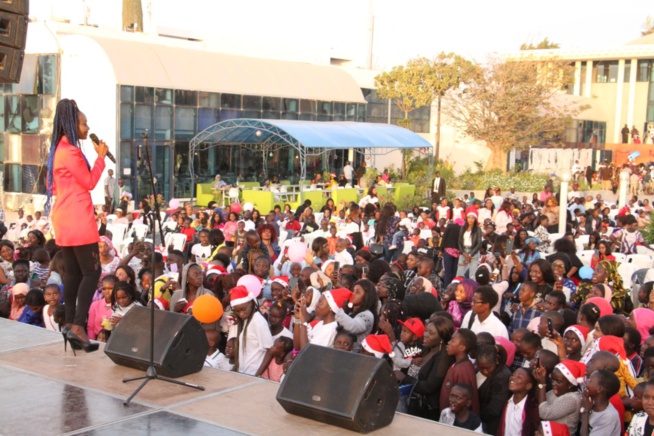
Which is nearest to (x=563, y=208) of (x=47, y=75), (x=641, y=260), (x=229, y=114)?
(x=641, y=260)

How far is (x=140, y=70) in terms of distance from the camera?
977 inches

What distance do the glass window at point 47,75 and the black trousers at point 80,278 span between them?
2060 cm

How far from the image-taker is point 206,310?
6.89 metres

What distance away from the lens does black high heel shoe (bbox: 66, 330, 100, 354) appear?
554cm

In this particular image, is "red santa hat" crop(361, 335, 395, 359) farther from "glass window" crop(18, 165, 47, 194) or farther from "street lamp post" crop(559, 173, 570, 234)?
"glass window" crop(18, 165, 47, 194)

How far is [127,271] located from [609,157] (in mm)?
37351

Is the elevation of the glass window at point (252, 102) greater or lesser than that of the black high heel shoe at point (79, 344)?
greater

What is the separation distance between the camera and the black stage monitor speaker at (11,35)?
5727 mm

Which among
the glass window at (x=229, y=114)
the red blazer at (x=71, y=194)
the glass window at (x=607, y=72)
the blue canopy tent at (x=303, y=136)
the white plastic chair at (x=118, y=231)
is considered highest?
the glass window at (x=607, y=72)

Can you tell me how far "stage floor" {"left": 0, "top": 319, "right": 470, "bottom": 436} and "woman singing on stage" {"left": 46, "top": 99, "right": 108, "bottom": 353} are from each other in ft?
1.59

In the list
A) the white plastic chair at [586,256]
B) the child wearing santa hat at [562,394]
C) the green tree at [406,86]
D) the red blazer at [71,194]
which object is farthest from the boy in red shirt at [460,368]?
the green tree at [406,86]

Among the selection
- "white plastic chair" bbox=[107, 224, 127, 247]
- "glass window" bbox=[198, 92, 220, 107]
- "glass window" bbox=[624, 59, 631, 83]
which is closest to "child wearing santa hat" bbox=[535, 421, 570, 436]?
"white plastic chair" bbox=[107, 224, 127, 247]

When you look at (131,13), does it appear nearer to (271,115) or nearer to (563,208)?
(271,115)

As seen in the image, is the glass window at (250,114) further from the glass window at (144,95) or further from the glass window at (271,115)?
the glass window at (144,95)
